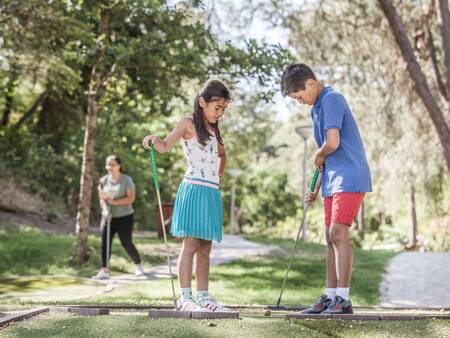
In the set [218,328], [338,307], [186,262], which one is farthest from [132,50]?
[218,328]

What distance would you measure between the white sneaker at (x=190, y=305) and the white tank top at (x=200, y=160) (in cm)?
81

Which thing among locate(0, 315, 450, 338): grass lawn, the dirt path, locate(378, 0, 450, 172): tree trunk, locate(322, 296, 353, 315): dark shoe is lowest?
the dirt path

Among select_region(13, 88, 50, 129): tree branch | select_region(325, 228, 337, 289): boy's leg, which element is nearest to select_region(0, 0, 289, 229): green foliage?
select_region(325, 228, 337, 289): boy's leg

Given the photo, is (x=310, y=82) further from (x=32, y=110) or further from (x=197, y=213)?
(x=32, y=110)

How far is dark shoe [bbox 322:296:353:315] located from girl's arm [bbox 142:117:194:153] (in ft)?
4.75

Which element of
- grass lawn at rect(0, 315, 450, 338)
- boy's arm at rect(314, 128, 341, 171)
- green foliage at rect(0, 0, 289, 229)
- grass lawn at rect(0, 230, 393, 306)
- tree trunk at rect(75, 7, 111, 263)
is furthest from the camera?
tree trunk at rect(75, 7, 111, 263)

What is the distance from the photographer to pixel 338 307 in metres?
4.18

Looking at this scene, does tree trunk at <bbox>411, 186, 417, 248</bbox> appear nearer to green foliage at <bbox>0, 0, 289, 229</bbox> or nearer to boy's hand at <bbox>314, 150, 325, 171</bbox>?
green foliage at <bbox>0, 0, 289, 229</bbox>

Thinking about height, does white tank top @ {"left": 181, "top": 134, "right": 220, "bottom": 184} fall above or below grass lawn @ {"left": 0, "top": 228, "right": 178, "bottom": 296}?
above

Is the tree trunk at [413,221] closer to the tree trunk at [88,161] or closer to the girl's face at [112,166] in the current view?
the tree trunk at [88,161]

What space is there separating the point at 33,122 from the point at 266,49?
12.2m

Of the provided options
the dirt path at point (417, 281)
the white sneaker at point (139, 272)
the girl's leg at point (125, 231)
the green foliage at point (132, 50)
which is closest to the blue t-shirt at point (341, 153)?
the dirt path at point (417, 281)

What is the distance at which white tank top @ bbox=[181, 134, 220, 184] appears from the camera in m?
4.47

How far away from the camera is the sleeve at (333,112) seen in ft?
13.7
